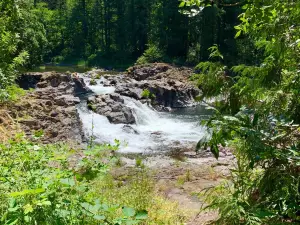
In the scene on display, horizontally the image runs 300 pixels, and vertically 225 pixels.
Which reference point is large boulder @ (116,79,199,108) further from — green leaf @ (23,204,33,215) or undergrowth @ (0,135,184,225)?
green leaf @ (23,204,33,215)

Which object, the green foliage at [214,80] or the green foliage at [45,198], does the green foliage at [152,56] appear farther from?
the green foliage at [45,198]

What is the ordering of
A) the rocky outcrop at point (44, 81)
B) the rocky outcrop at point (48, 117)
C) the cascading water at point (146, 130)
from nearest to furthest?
the rocky outcrop at point (48, 117) < the cascading water at point (146, 130) < the rocky outcrop at point (44, 81)

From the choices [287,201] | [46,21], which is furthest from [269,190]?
[46,21]

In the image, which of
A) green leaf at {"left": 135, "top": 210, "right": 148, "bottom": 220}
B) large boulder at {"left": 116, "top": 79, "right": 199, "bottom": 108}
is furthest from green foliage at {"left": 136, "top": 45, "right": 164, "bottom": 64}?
green leaf at {"left": 135, "top": 210, "right": 148, "bottom": 220}

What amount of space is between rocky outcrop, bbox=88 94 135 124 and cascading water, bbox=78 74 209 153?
326 mm

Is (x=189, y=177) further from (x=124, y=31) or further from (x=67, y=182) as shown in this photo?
(x=124, y=31)

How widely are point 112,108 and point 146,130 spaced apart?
2.18 metres

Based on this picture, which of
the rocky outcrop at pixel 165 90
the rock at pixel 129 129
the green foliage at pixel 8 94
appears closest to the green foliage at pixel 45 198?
the green foliage at pixel 8 94

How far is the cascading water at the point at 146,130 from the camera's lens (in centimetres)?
1298

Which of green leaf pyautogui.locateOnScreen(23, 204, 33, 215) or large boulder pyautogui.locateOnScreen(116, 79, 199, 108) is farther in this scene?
large boulder pyautogui.locateOnScreen(116, 79, 199, 108)

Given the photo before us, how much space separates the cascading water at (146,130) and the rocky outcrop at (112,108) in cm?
33

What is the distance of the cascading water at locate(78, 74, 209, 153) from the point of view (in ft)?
42.6

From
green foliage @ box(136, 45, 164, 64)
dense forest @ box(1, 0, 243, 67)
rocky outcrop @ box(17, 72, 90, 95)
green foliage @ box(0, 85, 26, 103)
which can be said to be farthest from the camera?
green foliage @ box(136, 45, 164, 64)

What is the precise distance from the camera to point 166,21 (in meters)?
41.3
